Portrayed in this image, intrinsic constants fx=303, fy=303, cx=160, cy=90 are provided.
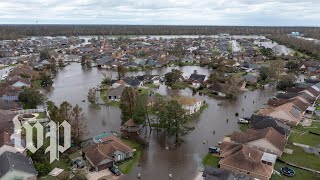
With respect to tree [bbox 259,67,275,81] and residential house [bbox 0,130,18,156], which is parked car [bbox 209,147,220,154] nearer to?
residential house [bbox 0,130,18,156]

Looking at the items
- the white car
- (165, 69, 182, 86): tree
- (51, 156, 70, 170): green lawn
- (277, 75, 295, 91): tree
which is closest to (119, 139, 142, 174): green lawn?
(51, 156, 70, 170): green lawn

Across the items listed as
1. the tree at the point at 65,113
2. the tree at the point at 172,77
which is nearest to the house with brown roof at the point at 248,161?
the tree at the point at 65,113

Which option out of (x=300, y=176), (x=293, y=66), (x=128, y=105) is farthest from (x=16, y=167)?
(x=293, y=66)

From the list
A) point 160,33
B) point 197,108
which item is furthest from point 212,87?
point 160,33

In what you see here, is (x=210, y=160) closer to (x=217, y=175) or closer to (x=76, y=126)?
(x=217, y=175)

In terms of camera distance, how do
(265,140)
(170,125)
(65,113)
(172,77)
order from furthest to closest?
(172,77) → (170,125) → (65,113) → (265,140)

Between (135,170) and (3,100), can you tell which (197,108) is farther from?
(3,100)
